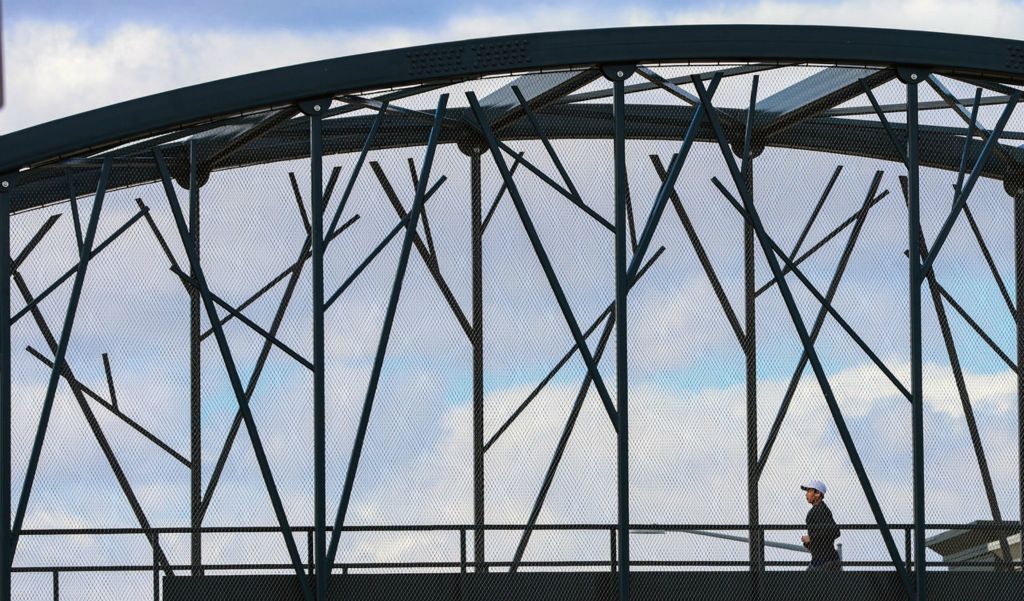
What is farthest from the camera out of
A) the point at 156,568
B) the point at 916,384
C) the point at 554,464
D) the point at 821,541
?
the point at 554,464

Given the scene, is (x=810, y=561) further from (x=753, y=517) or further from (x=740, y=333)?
(x=740, y=333)

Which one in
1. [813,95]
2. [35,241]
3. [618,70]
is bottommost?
[35,241]

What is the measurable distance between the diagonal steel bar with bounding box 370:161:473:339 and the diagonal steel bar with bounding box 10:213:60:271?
14.8ft

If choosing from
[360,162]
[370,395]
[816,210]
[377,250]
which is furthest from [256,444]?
[816,210]

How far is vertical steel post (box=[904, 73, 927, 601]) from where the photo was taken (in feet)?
53.1

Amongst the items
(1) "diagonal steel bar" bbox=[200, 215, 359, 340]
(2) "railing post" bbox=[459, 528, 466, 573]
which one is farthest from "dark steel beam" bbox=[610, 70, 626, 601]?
(1) "diagonal steel bar" bbox=[200, 215, 359, 340]

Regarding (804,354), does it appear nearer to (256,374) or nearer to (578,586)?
(578,586)

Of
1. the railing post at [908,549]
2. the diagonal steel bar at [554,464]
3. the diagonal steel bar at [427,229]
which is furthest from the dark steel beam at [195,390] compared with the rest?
the railing post at [908,549]

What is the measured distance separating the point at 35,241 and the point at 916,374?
475 inches

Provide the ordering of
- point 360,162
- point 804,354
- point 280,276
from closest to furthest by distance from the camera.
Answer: point 360,162 → point 804,354 → point 280,276

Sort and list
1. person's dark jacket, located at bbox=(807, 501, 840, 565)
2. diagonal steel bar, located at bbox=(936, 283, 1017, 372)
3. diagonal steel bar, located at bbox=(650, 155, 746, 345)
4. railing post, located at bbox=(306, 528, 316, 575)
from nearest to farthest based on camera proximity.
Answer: railing post, located at bbox=(306, 528, 316, 575)
person's dark jacket, located at bbox=(807, 501, 840, 565)
diagonal steel bar, located at bbox=(650, 155, 746, 345)
diagonal steel bar, located at bbox=(936, 283, 1017, 372)

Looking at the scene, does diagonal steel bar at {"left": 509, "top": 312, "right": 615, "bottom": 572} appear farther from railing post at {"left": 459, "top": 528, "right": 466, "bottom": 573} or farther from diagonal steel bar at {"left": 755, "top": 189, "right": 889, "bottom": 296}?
diagonal steel bar at {"left": 755, "top": 189, "right": 889, "bottom": 296}

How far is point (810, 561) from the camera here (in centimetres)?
1764

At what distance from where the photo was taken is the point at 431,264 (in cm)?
2181
